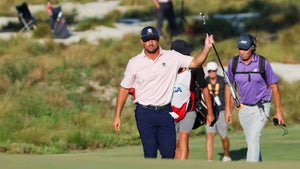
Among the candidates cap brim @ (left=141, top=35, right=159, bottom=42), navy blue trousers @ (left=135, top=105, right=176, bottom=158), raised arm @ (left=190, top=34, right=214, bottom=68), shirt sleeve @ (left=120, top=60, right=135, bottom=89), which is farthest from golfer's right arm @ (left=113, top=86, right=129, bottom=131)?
raised arm @ (left=190, top=34, right=214, bottom=68)

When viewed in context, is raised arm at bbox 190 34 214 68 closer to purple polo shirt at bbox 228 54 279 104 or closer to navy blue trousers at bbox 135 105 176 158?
navy blue trousers at bbox 135 105 176 158

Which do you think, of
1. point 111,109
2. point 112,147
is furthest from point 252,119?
point 111,109

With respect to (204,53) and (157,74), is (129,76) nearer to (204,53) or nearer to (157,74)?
(157,74)

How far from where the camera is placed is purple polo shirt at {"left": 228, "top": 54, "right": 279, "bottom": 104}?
1116cm

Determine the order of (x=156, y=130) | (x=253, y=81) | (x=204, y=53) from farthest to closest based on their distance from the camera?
(x=253, y=81) → (x=156, y=130) → (x=204, y=53)

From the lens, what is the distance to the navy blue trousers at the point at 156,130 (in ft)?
33.7

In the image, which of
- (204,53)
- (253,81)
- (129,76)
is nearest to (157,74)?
(129,76)

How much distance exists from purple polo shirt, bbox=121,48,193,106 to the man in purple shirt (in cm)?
113

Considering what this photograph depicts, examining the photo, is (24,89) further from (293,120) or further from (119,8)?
(119,8)

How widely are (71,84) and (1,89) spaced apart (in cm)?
152

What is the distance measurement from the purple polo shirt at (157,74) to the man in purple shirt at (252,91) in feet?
3.71

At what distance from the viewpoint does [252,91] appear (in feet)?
36.9

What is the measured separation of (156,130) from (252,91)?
4.34ft

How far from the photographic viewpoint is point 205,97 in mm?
10977
